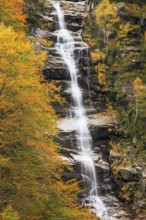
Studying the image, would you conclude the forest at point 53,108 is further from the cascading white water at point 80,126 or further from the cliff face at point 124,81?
the cascading white water at point 80,126

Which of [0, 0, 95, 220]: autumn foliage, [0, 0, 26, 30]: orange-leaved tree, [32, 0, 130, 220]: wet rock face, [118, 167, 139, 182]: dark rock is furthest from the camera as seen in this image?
[0, 0, 26, 30]: orange-leaved tree

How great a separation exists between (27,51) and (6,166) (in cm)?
591

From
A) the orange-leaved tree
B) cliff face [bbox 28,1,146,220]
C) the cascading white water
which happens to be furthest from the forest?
the cascading white water

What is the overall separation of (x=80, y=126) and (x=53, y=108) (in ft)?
9.80

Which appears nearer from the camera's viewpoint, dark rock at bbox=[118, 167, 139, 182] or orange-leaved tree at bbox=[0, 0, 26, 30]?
dark rock at bbox=[118, 167, 139, 182]

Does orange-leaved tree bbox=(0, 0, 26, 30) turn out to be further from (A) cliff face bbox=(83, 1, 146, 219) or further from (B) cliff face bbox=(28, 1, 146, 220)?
(A) cliff face bbox=(83, 1, 146, 219)

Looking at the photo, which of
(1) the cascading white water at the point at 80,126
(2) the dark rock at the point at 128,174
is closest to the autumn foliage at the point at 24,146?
(1) the cascading white water at the point at 80,126

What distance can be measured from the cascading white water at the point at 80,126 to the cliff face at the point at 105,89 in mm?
438

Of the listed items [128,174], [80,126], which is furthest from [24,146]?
[80,126]

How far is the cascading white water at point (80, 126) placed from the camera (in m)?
23.5

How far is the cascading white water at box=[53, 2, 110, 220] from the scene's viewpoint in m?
23.5

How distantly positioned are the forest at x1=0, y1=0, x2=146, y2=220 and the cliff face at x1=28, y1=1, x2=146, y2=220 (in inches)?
4.0

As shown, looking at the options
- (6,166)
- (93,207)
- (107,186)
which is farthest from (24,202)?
(107,186)

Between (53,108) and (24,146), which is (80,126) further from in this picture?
(24,146)
